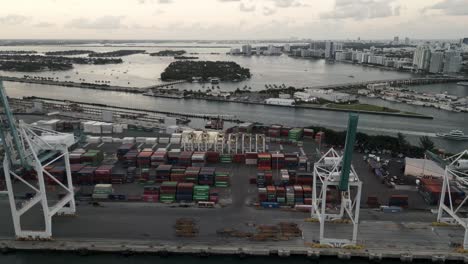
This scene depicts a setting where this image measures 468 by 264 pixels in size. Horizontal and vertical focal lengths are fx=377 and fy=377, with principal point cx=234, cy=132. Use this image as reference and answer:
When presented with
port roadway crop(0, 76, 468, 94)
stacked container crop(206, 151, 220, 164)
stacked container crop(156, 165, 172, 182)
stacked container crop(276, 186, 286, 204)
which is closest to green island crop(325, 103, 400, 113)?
port roadway crop(0, 76, 468, 94)

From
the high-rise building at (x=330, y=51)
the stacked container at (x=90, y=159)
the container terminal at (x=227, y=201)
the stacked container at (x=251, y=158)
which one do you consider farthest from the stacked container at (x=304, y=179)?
the high-rise building at (x=330, y=51)

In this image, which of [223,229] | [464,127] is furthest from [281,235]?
[464,127]

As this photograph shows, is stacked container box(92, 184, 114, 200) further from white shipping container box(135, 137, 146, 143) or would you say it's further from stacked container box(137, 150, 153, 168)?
white shipping container box(135, 137, 146, 143)

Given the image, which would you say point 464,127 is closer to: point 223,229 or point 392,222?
point 392,222

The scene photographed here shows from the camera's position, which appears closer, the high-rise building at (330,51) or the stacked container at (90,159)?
the stacked container at (90,159)

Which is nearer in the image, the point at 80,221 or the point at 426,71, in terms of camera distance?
the point at 80,221

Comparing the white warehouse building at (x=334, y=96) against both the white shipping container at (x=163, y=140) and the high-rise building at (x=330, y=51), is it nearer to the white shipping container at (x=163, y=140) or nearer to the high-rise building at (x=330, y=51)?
the white shipping container at (x=163, y=140)
